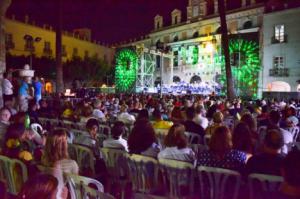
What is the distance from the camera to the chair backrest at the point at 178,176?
15.4ft

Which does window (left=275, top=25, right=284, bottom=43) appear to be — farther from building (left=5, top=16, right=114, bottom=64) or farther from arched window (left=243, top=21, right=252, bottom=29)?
building (left=5, top=16, right=114, bottom=64)

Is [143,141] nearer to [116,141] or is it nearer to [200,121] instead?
[116,141]

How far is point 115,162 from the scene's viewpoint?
5.74m

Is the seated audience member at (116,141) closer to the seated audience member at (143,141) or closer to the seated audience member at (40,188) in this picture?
the seated audience member at (143,141)

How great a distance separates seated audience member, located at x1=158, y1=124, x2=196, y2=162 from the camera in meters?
5.55

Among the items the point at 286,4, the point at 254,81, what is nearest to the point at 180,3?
the point at 286,4

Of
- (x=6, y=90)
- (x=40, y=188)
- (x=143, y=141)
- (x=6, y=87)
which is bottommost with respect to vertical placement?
(x=143, y=141)

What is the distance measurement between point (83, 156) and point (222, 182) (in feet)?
7.52

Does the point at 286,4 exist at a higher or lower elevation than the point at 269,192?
higher

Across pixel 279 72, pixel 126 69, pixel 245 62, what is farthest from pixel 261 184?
pixel 126 69

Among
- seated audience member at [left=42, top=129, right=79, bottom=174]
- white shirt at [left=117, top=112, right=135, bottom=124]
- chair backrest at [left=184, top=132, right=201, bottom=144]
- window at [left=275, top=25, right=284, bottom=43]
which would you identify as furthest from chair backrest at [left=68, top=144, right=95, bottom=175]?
window at [left=275, top=25, right=284, bottom=43]

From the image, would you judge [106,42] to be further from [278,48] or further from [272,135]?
[272,135]

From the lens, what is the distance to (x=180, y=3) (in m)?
52.3

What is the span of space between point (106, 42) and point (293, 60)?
41.4 metres
